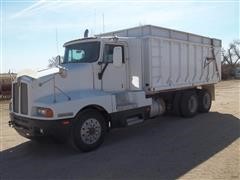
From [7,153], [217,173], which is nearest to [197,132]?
[217,173]

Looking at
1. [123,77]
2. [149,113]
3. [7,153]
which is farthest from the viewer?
[149,113]

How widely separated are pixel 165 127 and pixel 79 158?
168 inches

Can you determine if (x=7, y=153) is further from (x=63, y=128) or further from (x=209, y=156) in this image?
(x=209, y=156)

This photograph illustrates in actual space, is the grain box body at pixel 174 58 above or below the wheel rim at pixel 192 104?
above

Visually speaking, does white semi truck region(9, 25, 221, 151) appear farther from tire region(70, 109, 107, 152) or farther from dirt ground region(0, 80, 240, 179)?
dirt ground region(0, 80, 240, 179)

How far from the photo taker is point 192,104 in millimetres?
14039

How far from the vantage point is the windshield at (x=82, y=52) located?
957 centimetres

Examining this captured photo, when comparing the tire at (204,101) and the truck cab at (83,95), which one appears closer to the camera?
the truck cab at (83,95)

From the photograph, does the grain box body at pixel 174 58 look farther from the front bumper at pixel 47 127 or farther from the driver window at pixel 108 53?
the front bumper at pixel 47 127

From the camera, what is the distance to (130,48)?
34.4 ft

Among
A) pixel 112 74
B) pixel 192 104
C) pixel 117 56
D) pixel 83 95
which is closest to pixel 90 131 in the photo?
pixel 83 95

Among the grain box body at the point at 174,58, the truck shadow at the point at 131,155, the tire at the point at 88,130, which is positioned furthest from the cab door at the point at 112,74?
the truck shadow at the point at 131,155

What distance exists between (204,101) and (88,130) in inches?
298

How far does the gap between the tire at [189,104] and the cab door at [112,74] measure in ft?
12.7
